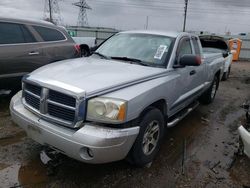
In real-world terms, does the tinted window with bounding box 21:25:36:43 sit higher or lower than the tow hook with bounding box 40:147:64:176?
higher

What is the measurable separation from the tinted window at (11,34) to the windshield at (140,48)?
197 cm

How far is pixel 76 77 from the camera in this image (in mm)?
2904

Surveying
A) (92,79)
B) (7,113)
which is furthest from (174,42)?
(7,113)

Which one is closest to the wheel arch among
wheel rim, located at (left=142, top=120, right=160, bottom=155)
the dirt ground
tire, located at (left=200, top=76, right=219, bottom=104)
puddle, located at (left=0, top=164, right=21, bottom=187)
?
wheel rim, located at (left=142, top=120, right=160, bottom=155)

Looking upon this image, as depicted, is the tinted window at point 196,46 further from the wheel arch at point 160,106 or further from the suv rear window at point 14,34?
the suv rear window at point 14,34

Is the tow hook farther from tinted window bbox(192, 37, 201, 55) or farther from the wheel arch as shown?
tinted window bbox(192, 37, 201, 55)

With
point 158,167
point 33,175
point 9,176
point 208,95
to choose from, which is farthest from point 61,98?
point 208,95

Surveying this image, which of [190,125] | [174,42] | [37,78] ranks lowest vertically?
[190,125]

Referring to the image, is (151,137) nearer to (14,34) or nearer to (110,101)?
(110,101)

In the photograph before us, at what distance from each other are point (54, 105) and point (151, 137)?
4.53 feet

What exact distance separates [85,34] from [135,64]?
69.8 feet

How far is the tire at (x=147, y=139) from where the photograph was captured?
300 centimetres

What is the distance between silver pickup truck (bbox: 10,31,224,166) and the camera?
2572mm

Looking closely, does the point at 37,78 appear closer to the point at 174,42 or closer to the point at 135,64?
the point at 135,64
